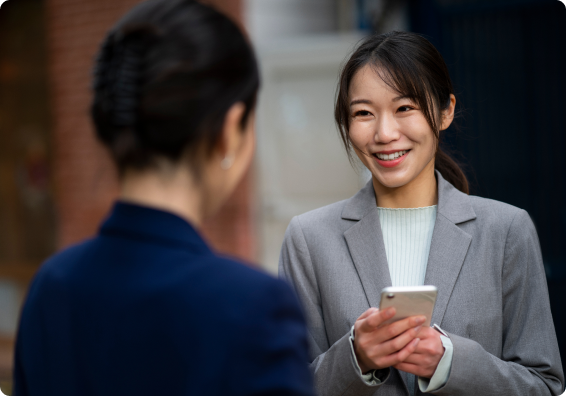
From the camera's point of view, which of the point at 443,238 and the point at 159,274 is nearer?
the point at 159,274

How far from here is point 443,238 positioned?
5.16 ft

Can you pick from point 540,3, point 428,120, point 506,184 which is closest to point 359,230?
point 428,120

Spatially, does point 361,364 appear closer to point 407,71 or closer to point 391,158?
point 391,158

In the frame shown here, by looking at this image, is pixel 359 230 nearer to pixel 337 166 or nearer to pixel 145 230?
pixel 145 230

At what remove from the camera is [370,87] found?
60.0 inches

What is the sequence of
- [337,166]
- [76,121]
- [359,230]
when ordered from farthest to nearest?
[76,121], [337,166], [359,230]

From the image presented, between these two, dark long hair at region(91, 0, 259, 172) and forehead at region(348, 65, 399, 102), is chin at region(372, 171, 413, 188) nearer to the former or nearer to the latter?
forehead at region(348, 65, 399, 102)

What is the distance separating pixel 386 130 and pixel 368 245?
355mm

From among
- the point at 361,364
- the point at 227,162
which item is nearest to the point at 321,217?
the point at 361,364

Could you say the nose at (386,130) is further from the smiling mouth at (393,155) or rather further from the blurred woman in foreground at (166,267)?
the blurred woman in foreground at (166,267)

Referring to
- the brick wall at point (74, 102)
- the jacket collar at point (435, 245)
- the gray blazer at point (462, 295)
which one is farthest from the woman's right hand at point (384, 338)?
the brick wall at point (74, 102)

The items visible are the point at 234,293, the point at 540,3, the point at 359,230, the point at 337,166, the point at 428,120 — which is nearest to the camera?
the point at 234,293

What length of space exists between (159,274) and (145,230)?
0.28ft

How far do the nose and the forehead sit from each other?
0.06 metres
